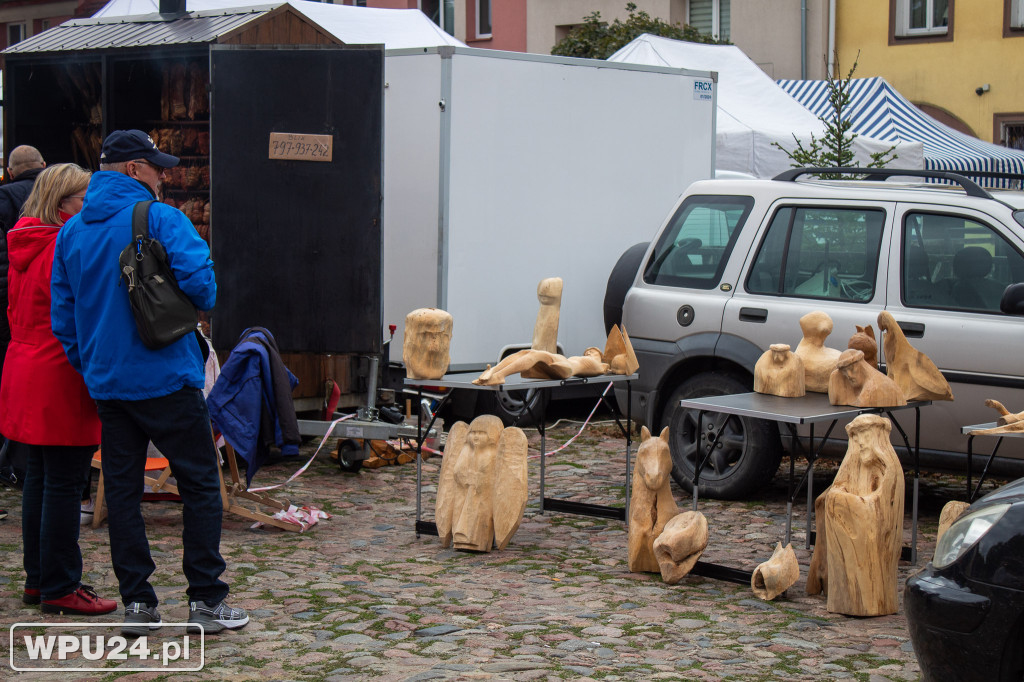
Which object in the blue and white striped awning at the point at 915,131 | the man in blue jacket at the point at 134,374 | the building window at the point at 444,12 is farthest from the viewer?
the building window at the point at 444,12

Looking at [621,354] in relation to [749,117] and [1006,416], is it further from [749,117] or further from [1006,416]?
[749,117]

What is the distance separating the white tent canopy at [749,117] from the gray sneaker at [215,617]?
9843 millimetres

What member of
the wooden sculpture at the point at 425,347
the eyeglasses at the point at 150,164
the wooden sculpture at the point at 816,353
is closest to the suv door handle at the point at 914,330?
the wooden sculpture at the point at 816,353

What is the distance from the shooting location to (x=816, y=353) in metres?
6.21

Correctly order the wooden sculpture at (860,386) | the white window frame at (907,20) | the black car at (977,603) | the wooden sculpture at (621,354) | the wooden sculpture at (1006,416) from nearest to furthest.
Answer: the black car at (977,603), the wooden sculpture at (1006,416), the wooden sculpture at (860,386), the wooden sculpture at (621,354), the white window frame at (907,20)

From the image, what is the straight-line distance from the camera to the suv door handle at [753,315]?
280 inches

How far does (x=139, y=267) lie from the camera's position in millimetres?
4566

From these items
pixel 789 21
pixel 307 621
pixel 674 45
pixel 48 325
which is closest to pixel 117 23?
pixel 48 325

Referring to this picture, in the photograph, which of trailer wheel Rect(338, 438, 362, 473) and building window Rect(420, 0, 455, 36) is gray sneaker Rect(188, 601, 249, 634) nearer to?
trailer wheel Rect(338, 438, 362, 473)

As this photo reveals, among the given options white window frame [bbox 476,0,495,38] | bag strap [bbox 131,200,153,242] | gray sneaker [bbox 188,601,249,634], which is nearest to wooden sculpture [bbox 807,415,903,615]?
gray sneaker [bbox 188,601,249,634]

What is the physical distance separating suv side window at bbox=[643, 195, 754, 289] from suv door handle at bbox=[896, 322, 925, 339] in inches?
48.3

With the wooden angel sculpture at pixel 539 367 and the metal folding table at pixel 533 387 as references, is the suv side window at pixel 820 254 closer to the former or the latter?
the metal folding table at pixel 533 387

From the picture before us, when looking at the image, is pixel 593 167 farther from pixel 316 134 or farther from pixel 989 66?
pixel 989 66
